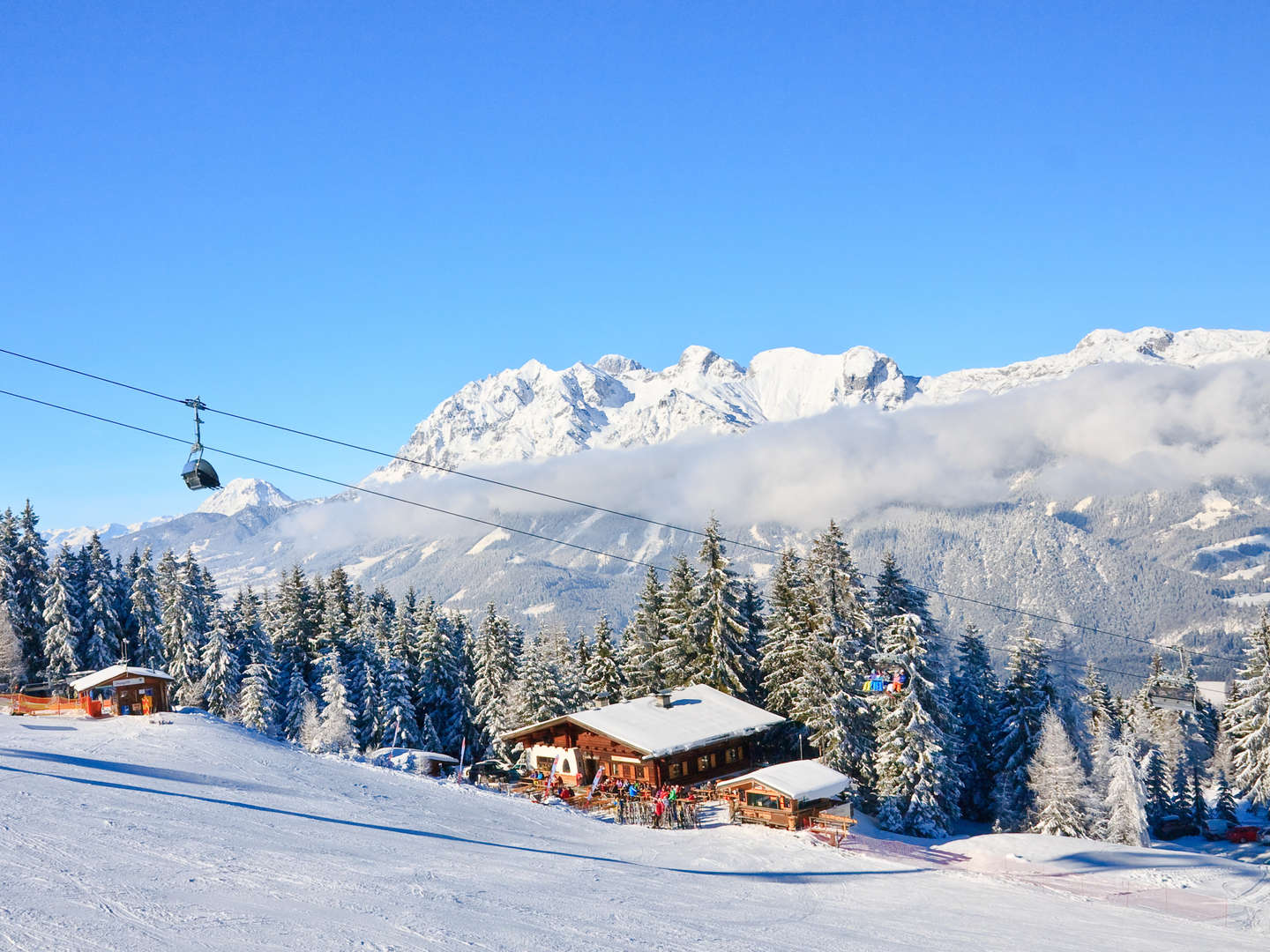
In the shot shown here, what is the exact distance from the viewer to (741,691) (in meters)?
60.7

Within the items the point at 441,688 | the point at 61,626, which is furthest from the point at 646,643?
the point at 61,626

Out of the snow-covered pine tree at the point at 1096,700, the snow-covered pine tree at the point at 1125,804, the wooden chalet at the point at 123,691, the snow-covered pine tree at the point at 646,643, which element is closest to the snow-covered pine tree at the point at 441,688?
the snow-covered pine tree at the point at 646,643

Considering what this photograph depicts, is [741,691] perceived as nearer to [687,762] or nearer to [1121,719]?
[687,762]

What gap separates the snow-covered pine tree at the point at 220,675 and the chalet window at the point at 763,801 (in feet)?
125

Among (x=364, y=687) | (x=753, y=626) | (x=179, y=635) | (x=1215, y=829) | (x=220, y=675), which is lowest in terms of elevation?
(x=1215, y=829)

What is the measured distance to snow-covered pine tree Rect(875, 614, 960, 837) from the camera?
4978cm

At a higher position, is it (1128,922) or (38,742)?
(38,742)

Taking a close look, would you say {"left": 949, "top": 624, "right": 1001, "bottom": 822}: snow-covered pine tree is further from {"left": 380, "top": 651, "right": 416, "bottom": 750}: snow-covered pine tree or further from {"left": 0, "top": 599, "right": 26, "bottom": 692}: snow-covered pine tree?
{"left": 0, "top": 599, "right": 26, "bottom": 692}: snow-covered pine tree

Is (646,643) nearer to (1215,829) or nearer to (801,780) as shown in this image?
(801,780)

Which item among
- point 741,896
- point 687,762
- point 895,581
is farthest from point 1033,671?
point 741,896

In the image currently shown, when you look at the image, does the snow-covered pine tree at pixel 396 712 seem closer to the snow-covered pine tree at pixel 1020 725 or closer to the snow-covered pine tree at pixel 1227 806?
the snow-covered pine tree at pixel 1020 725

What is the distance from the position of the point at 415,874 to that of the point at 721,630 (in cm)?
4120

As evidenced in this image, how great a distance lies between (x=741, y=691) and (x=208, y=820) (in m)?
40.8

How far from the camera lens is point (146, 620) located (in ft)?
233
